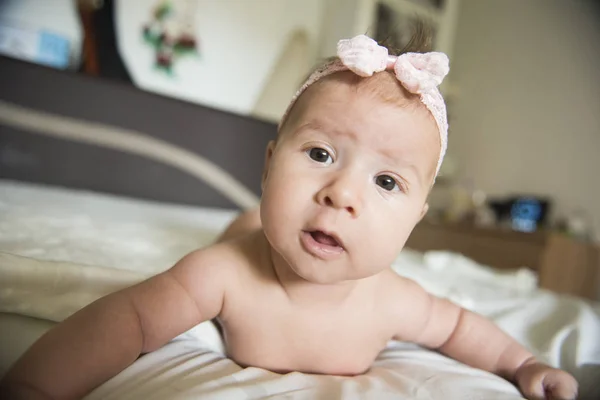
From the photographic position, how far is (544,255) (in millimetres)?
1957

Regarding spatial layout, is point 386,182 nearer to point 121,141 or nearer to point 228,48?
point 121,141

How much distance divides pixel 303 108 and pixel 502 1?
321 centimetres

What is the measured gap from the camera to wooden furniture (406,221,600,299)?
6.49 ft

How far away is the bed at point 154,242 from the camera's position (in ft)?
1.66

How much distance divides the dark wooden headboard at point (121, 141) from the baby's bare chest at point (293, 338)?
1584 millimetres

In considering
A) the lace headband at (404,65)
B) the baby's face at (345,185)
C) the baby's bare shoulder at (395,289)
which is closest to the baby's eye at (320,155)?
the baby's face at (345,185)

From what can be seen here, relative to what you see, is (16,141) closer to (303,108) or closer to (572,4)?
(303,108)

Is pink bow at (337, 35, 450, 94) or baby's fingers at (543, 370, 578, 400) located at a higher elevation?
pink bow at (337, 35, 450, 94)

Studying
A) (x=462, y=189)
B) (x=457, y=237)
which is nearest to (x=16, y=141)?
(x=457, y=237)

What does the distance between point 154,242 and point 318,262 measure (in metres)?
0.64

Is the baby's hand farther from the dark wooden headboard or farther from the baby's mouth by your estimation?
the dark wooden headboard

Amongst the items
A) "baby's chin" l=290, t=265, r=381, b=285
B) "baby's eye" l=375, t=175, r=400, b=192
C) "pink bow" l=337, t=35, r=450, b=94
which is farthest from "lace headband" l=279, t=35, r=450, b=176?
"baby's chin" l=290, t=265, r=381, b=285

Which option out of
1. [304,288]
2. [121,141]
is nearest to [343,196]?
[304,288]

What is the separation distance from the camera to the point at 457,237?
241 centimetres
